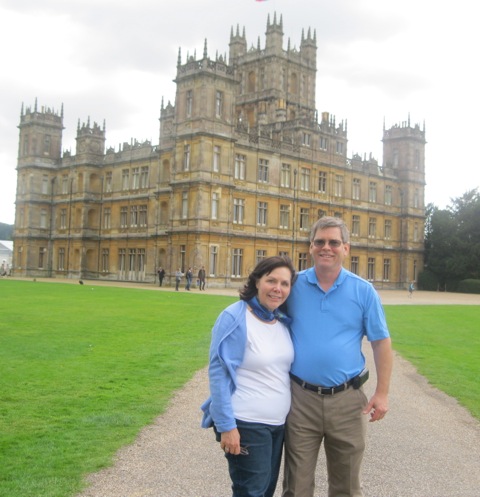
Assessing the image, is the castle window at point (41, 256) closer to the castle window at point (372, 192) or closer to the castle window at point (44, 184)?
the castle window at point (44, 184)

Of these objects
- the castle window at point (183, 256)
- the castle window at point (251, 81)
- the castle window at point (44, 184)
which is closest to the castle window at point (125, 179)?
the castle window at point (44, 184)

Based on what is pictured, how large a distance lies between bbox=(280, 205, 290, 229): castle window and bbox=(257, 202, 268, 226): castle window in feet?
5.70

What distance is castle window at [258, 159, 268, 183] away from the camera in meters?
47.4

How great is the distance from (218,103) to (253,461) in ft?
136

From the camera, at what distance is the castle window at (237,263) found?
45625mm

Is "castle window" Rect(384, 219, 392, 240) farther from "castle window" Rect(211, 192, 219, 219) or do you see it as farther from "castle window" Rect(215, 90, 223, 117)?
"castle window" Rect(215, 90, 223, 117)

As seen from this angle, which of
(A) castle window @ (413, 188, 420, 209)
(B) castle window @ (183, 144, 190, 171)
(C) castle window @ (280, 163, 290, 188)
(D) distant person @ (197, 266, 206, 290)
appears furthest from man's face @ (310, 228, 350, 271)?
(A) castle window @ (413, 188, 420, 209)

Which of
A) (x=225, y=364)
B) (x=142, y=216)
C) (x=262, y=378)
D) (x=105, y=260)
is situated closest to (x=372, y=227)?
(x=142, y=216)

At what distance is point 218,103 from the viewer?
4409 cm

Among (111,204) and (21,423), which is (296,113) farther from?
(21,423)

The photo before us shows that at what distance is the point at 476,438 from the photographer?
7.73 meters

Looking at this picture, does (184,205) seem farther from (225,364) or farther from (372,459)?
(225,364)

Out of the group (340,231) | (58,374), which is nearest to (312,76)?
(58,374)

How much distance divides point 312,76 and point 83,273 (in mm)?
30097
